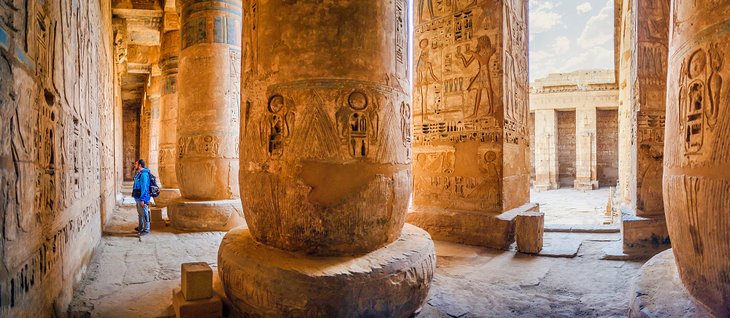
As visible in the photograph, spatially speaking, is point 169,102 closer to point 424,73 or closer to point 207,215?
point 207,215

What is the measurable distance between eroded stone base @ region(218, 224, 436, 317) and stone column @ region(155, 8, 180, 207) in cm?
697

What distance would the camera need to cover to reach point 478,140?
5555 mm

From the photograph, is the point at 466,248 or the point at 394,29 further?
the point at 466,248

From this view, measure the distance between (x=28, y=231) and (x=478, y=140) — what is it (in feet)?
16.0

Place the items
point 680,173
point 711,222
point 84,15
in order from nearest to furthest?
point 711,222, point 680,173, point 84,15

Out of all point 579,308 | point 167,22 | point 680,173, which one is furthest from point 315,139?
point 167,22

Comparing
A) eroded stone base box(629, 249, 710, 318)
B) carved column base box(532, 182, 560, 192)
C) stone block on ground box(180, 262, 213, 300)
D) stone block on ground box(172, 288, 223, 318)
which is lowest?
carved column base box(532, 182, 560, 192)

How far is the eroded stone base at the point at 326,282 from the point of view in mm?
2414

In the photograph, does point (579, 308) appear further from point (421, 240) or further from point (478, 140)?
point (478, 140)

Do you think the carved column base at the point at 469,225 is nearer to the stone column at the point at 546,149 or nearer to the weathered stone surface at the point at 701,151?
the weathered stone surface at the point at 701,151

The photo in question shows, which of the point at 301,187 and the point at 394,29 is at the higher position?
the point at 394,29

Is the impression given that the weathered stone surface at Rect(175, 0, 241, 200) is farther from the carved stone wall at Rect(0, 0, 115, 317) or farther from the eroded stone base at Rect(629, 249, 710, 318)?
the eroded stone base at Rect(629, 249, 710, 318)

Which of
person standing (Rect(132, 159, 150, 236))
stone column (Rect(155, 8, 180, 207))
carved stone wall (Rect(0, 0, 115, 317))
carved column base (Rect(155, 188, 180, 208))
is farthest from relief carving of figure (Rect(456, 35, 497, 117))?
carved column base (Rect(155, 188, 180, 208))

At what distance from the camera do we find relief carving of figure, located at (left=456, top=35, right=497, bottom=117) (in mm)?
5473
